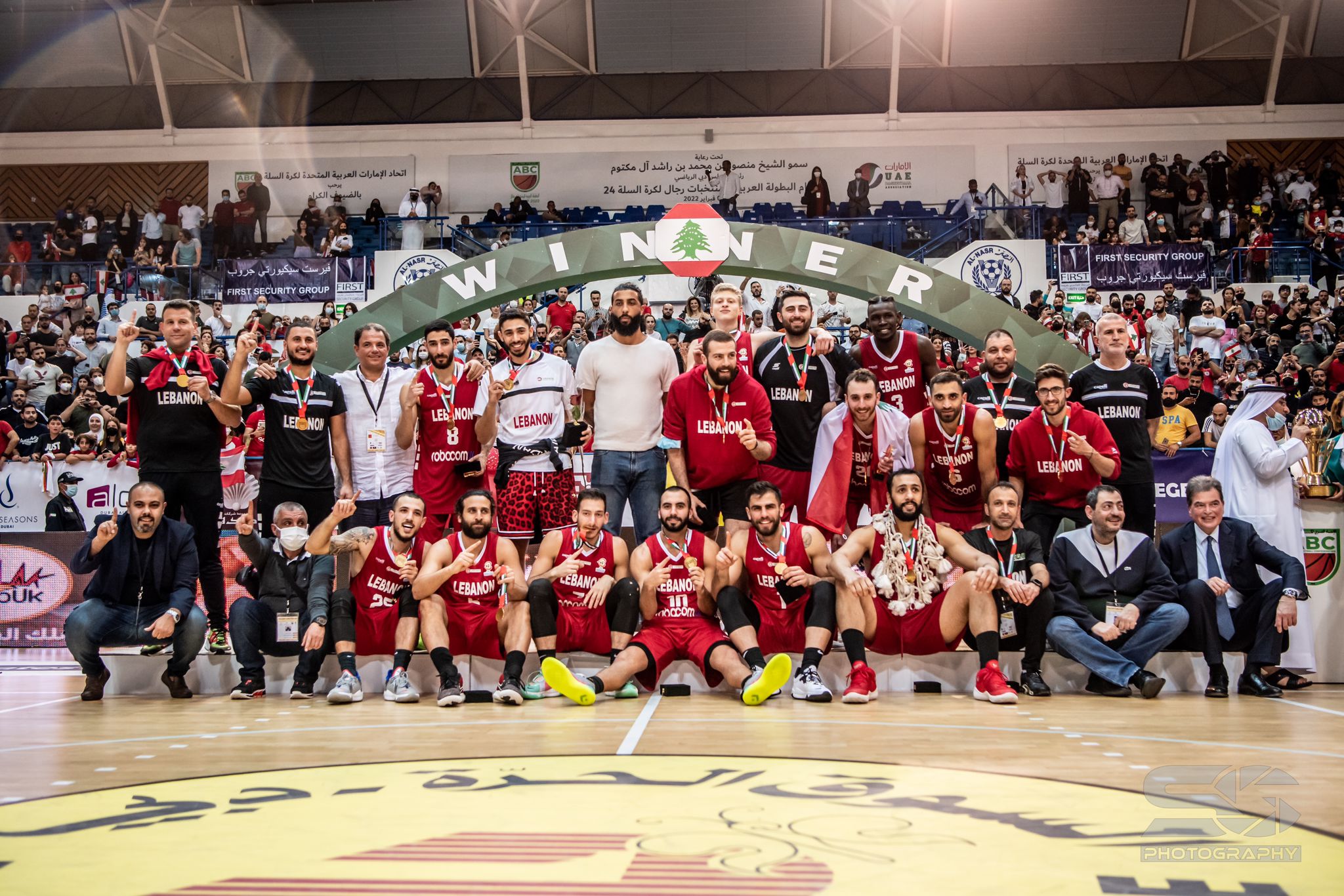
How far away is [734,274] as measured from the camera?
12781mm

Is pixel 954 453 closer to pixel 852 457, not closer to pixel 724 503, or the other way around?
pixel 852 457

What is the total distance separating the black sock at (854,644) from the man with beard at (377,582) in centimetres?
262

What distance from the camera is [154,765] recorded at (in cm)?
447

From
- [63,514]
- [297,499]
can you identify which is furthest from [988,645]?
[63,514]

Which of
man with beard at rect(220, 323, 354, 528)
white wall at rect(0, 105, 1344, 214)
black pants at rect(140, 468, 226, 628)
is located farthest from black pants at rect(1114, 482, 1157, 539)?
white wall at rect(0, 105, 1344, 214)

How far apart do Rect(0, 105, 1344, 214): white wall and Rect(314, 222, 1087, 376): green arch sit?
13338mm

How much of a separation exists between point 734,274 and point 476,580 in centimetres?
670

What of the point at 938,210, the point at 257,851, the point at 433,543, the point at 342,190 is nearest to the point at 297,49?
the point at 342,190

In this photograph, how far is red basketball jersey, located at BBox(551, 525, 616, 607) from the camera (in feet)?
22.7

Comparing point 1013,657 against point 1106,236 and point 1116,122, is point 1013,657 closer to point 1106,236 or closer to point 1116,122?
point 1106,236

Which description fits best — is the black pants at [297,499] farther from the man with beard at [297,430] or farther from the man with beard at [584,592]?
the man with beard at [584,592]

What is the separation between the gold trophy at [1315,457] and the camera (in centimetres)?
791

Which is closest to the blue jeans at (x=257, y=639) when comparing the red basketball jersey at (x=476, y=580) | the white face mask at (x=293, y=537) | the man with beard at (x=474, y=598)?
the white face mask at (x=293, y=537)

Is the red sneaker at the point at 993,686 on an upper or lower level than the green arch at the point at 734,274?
lower
